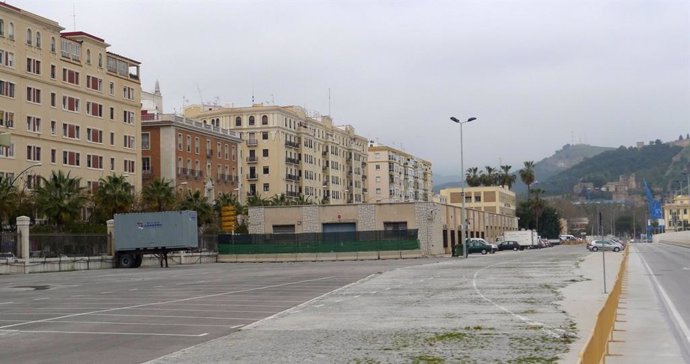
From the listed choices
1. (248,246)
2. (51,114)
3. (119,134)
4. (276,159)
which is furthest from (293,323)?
(276,159)

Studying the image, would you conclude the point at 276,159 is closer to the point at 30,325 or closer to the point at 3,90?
the point at 3,90

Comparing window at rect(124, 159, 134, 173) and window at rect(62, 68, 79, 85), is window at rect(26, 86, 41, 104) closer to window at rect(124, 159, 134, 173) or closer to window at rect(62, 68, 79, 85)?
window at rect(62, 68, 79, 85)

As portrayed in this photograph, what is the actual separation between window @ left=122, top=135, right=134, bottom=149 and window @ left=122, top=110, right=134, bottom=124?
5.64 ft

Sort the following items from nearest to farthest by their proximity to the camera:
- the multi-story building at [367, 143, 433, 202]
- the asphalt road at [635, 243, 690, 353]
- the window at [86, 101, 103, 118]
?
the asphalt road at [635, 243, 690, 353], the window at [86, 101, 103, 118], the multi-story building at [367, 143, 433, 202]

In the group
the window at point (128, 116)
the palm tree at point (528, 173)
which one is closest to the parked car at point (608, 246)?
the window at point (128, 116)

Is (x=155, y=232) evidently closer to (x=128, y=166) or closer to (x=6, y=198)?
(x=6, y=198)

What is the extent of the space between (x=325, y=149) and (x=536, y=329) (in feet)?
436

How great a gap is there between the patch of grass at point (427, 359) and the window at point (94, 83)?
267ft

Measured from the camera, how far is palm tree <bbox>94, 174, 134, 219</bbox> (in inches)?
3137

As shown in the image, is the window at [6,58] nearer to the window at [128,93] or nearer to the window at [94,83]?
the window at [94,83]

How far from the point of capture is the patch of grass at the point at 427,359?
12.4 m

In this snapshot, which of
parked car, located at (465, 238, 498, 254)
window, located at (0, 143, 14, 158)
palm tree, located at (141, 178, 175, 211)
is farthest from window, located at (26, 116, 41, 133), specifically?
parked car, located at (465, 238, 498, 254)

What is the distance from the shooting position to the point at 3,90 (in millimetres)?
75500

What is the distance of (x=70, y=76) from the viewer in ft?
280
